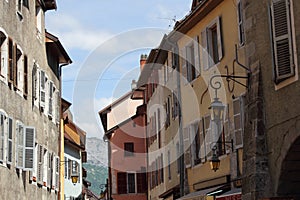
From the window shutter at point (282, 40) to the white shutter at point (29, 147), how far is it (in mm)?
11812

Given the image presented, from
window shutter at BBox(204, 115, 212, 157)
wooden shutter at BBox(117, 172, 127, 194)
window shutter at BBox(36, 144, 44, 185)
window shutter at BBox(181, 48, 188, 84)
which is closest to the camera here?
window shutter at BBox(204, 115, 212, 157)

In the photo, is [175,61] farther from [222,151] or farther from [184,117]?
[222,151]

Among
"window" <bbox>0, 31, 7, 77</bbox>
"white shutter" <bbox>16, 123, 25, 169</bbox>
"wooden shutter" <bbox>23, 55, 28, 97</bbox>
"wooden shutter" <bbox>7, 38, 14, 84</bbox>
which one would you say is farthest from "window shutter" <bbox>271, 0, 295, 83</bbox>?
"wooden shutter" <bbox>23, 55, 28, 97</bbox>

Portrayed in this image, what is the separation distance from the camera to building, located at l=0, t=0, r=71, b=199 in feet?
72.3

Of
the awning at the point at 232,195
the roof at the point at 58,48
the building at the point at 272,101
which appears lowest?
the awning at the point at 232,195

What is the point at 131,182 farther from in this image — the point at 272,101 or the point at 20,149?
the point at 272,101

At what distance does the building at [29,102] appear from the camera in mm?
22047

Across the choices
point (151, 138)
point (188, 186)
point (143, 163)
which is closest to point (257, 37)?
point (188, 186)

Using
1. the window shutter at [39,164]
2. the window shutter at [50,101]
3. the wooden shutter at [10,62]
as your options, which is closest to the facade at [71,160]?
the window shutter at [50,101]

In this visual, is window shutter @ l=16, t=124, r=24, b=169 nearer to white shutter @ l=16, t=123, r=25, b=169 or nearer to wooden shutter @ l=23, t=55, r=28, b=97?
white shutter @ l=16, t=123, r=25, b=169

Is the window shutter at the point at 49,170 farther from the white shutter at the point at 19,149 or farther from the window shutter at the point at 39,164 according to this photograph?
the white shutter at the point at 19,149

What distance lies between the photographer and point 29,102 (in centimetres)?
2616

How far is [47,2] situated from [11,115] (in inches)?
390

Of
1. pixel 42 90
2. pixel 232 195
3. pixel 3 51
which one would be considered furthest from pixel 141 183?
pixel 232 195
